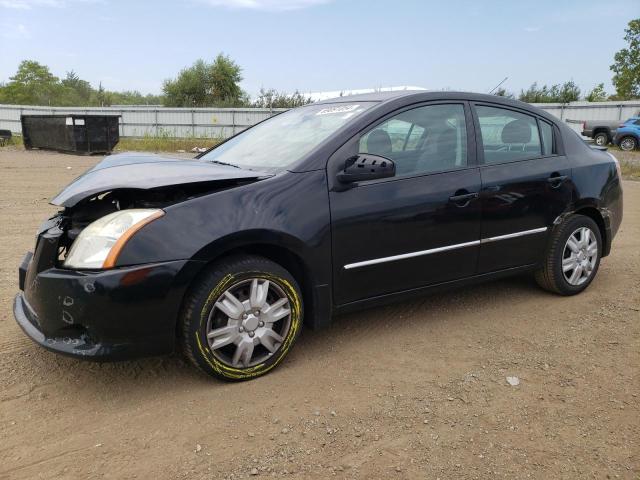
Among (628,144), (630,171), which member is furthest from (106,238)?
(628,144)

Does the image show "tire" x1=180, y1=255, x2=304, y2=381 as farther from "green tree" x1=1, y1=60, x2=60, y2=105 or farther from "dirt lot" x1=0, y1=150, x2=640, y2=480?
"green tree" x1=1, y1=60, x2=60, y2=105

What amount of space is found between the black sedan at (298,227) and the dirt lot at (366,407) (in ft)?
0.99

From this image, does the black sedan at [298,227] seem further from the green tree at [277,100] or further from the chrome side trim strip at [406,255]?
the green tree at [277,100]

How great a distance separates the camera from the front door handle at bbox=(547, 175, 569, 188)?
4.05 meters

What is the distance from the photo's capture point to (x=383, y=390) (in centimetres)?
291

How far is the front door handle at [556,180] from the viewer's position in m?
4.05

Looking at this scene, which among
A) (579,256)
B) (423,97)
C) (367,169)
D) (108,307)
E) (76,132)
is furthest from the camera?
(76,132)

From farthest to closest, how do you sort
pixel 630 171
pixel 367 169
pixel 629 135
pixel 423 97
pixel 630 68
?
pixel 630 68 → pixel 629 135 → pixel 630 171 → pixel 423 97 → pixel 367 169

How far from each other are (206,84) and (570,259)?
51.5 m

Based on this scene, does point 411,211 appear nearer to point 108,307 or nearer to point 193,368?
point 193,368

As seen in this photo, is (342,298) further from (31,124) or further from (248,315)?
(31,124)

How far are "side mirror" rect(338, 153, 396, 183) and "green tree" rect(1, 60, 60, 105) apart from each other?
7208cm

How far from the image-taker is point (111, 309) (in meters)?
2.56

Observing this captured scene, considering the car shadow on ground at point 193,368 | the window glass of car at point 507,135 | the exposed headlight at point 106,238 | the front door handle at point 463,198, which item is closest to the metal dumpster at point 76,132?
the car shadow on ground at point 193,368
